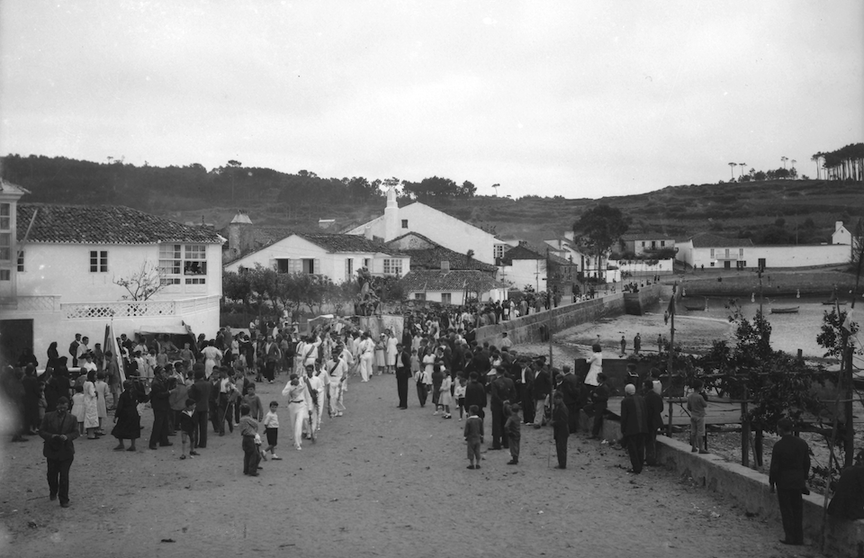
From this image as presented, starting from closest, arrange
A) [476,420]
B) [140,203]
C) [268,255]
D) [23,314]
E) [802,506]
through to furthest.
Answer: [802,506] < [476,420] < [23,314] < [268,255] < [140,203]

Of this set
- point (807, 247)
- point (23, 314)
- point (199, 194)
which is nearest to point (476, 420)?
point (23, 314)

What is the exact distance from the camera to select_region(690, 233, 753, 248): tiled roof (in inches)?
3939

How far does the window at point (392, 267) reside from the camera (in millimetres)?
53750

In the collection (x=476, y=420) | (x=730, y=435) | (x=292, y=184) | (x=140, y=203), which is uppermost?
(x=292, y=184)

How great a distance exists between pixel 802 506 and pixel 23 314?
20.3m

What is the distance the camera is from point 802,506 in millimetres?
9281

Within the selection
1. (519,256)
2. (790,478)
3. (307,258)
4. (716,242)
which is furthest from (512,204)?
(790,478)

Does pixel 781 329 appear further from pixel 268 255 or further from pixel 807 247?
pixel 807 247

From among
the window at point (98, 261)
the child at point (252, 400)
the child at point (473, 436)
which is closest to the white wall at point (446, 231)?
the window at point (98, 261)

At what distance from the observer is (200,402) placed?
14.4 metres

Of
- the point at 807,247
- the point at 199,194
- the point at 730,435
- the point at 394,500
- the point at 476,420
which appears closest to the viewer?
the point at 394,500

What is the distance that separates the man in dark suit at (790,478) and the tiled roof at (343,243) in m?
41.4

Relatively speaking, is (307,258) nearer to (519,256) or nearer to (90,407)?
(519,256)

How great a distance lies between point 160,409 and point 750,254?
9579 centimetres
